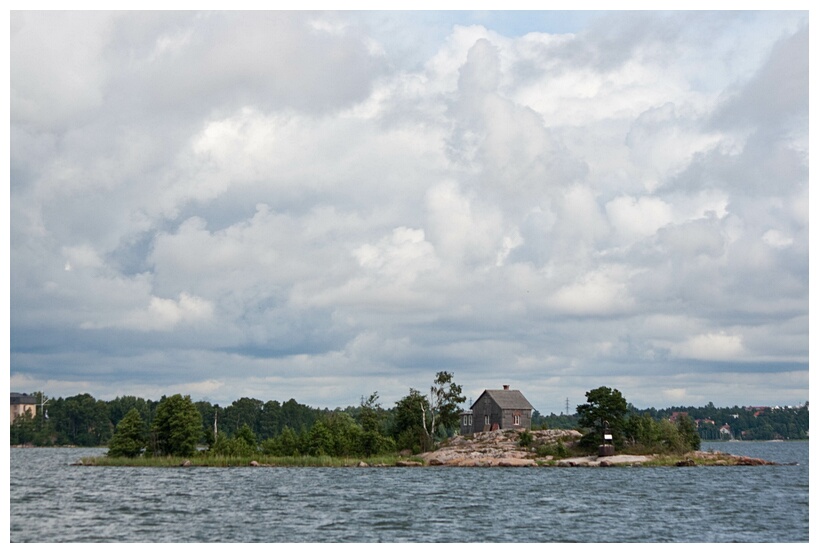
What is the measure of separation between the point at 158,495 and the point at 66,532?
19.3 m

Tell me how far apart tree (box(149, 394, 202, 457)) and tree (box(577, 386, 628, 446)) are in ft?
147

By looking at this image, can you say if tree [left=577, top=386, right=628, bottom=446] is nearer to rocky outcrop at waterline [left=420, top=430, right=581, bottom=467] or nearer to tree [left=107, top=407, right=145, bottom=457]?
rocky outcrop at waterline [left=420, top=430, right=581, bottom=467]

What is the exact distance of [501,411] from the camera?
445 ft

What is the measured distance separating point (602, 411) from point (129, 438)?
5492 cm

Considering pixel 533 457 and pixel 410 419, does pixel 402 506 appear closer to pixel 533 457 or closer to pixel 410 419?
pixel 533 457

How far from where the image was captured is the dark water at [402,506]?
5369cm

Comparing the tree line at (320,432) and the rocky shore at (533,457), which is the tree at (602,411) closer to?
the rocky shore at (533,457)

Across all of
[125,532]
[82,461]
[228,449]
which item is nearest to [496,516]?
[125,532]

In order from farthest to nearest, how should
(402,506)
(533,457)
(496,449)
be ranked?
(496,449), (533,457), (402,506)

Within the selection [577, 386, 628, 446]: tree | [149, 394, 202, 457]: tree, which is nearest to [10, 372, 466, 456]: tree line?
[149, 394, 202, 457]: tree

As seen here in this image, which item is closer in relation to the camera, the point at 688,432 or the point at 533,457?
the point at 533,457

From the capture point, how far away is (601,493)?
76.6 metres

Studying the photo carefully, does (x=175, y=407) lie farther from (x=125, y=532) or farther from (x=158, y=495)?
(x=125, y=532)

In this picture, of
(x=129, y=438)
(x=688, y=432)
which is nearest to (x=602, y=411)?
(x=688, y=432)
